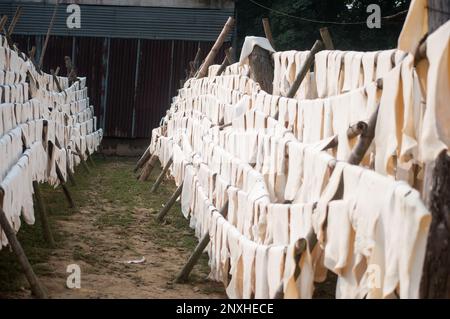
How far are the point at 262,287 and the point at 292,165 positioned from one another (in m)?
Result: 0.97

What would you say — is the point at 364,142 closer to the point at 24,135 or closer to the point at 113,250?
the point at 113,250

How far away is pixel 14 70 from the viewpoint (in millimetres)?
9297

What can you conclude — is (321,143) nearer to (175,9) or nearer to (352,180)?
(352,180)

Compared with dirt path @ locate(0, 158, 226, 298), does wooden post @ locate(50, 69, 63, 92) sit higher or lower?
higher

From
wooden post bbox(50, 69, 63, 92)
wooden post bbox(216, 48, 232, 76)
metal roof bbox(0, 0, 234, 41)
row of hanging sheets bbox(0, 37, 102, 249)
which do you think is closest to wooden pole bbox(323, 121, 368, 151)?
row of hanging sheets bbox(0, 37, 102, 249)

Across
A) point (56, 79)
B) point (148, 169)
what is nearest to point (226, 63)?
point (56, 79)

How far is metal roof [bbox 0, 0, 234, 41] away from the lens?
64.7 ft

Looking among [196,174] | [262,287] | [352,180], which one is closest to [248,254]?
[262,287]

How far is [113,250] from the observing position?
8.78 metres

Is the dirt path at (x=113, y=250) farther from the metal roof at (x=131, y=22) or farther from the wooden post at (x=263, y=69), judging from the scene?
the metal roof at (x=131, y=22)

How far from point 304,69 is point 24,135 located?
3.50 meters

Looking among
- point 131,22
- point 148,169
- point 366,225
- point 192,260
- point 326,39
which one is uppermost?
point 131,22

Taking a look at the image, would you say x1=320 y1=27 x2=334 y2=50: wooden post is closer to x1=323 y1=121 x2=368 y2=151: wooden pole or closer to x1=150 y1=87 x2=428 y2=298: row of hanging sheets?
x1=150 y1=87 x2=428 y2=298: row of hanging sheets

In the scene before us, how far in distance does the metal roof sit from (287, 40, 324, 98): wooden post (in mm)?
13017
